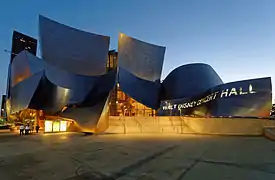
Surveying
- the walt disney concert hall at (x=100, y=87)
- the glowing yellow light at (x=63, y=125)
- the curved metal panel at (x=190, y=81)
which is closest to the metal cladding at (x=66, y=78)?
the walt disney concert hall at (x=100, y=87)

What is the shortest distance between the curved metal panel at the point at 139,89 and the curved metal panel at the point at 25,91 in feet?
34.1

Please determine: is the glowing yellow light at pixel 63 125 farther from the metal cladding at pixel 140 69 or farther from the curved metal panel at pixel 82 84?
the metal cladding at pixel 140 69

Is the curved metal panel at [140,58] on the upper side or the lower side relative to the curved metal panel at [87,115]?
upper

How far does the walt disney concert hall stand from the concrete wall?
70.3 inches

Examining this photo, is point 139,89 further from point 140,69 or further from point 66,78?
point 66,78

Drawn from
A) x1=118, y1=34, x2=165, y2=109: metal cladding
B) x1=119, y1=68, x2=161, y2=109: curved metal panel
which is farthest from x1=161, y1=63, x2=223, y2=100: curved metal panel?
x1=119, y1=68, x2=161, y2=109: curved metal panel

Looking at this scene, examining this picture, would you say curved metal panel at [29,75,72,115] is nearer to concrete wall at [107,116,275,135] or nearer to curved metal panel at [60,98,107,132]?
curved metal panel at [60,98,107,132]

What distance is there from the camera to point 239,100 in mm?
21297

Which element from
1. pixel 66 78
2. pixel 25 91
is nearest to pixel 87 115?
pixel 66 78

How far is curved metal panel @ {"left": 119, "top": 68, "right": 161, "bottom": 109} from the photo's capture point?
29578mm

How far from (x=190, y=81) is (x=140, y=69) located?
7617 millimetres

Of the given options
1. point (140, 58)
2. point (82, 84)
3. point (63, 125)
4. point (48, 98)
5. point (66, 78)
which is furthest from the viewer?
point (140, 58)

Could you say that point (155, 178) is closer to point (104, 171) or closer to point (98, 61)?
point (104, 171)

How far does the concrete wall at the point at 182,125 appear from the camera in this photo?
1756cm
